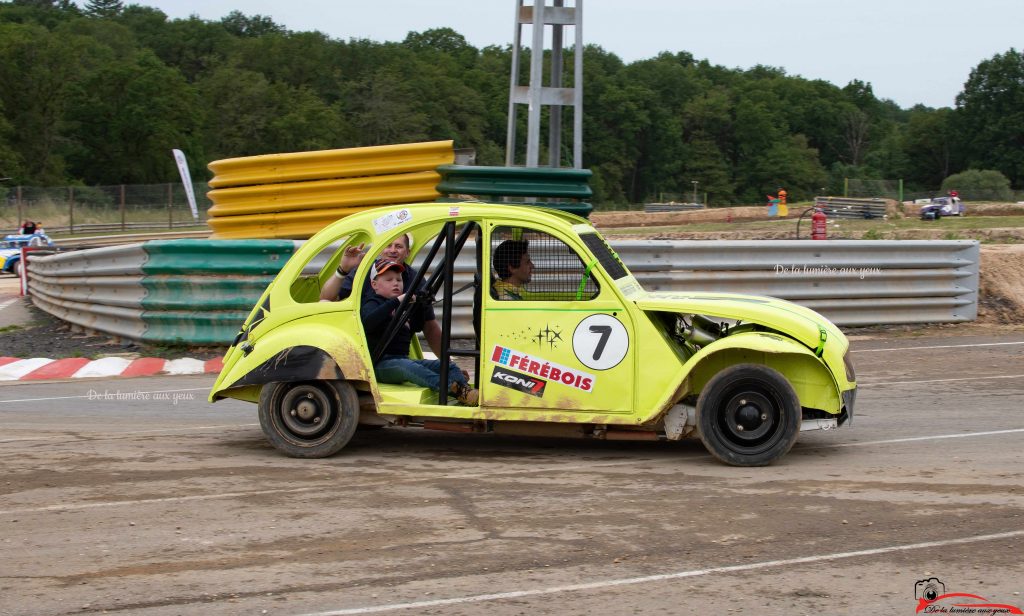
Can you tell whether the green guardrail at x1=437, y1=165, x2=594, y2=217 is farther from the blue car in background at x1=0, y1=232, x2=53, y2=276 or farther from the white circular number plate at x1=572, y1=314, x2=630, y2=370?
the blue car in background at x1=0, y1=232, x2=53, y2=276

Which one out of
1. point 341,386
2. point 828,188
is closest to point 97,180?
point 828,188

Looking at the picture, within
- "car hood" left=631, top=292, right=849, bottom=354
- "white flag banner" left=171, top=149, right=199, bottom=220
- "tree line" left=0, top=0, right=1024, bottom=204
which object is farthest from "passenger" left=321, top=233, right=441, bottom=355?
"tree line" left=0, top=0, right=1024, bottom=204

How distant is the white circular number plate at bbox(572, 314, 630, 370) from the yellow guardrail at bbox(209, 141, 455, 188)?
20.7ft

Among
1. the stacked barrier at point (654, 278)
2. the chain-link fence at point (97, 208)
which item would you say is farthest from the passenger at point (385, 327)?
the chain-link fence at point (97, 208)

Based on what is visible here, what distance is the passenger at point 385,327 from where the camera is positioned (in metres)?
7.71

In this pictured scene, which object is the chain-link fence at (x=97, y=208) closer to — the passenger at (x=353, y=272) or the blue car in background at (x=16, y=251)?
the blue car in background at (x=16, y=251)

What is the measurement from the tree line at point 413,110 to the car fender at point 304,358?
60411 mm

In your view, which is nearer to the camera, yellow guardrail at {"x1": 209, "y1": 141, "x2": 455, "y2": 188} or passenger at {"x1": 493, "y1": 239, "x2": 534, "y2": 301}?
passenger at {"x1": 493, "y1": 239, "x2": 534, "y2": 301}

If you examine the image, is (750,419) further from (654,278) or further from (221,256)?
(221,256)

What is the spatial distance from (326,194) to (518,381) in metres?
6.64

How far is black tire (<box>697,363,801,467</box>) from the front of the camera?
23.4 ft

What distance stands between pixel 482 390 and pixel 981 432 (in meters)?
3.78

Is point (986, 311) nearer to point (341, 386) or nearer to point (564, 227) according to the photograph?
point (564, 227)

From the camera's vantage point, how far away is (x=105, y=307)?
43.7 ft
